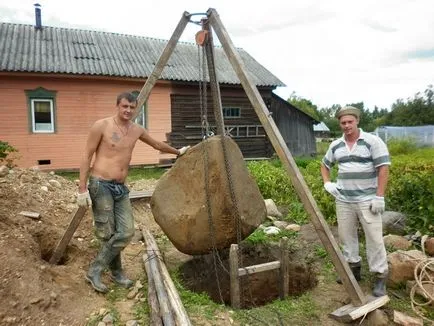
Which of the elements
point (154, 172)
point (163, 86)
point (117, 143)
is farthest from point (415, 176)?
point (163, 86)

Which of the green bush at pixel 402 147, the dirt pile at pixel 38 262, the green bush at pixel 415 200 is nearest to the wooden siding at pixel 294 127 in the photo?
the green bush at pixel 402 147

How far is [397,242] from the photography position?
15.2 feet

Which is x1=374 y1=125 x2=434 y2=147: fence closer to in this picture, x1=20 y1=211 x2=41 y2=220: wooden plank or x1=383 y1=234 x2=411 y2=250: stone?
x1=383 y1=234 x2=411 y2=250: stone

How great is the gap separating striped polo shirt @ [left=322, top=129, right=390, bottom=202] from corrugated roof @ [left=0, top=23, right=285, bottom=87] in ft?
31.3

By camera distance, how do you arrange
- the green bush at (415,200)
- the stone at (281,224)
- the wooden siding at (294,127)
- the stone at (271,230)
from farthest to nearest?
the wooden siding at (294,127), the stone at (281,224), the stone at (271,230), the green bush at (415,200)

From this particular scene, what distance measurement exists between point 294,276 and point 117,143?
2778 mm

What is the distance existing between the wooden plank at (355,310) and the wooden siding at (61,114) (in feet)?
33.1

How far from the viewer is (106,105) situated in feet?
39.5

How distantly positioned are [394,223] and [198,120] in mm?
9200

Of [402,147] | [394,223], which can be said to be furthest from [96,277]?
[402,147]

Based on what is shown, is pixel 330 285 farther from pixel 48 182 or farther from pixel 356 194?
pixel 48 182

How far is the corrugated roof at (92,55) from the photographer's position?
36.2 ft

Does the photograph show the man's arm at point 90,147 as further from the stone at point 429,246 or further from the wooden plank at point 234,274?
the stone at point 429,246

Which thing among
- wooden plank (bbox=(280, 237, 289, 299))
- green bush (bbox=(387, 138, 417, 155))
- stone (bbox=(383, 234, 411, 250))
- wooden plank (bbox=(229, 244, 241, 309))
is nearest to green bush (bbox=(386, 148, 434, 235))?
stone (bbox=(383, 234, 411, 250))
